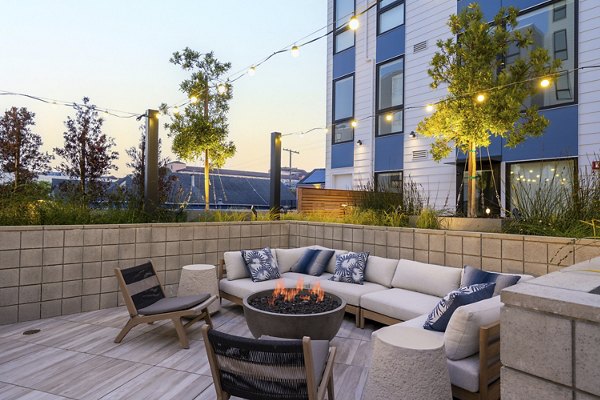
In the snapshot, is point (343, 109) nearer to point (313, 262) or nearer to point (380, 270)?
point (313, 262)

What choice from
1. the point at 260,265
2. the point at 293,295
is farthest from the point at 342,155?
the point at 293,295

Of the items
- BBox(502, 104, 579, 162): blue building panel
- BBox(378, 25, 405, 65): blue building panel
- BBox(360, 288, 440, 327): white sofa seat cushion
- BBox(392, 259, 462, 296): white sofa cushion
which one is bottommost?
BBox(360, 288, 440, 327): white sofa seat cushion

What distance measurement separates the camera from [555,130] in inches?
285

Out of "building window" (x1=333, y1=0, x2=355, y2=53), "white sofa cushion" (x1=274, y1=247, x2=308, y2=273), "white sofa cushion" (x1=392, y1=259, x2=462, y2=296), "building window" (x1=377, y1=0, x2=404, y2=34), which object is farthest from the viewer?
"building window" (x1=333, y1=0, x2=355, y2=53)

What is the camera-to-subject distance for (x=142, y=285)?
3.84 m

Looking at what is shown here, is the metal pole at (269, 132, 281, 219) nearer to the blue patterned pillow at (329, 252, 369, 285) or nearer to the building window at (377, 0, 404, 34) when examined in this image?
the blue patterned pillow at (329, 252, 369, 285)

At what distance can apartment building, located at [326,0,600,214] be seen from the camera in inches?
273

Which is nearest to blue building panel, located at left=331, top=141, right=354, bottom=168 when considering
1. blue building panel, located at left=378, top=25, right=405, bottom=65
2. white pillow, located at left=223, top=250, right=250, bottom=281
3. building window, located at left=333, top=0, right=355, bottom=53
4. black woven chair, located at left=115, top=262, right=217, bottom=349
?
blue building panel, located at left=378, top=25, right=405, bottom=65

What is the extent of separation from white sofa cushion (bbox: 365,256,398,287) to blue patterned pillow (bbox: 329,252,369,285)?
0.25 feet

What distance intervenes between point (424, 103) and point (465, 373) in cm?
812

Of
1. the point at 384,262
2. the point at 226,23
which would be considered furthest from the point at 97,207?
the point at 226,23

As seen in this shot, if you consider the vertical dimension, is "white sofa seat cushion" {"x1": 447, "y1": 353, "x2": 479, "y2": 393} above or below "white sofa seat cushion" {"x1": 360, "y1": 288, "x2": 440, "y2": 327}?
below

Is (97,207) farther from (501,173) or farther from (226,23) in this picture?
(501,173)

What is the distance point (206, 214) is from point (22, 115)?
285 inches
